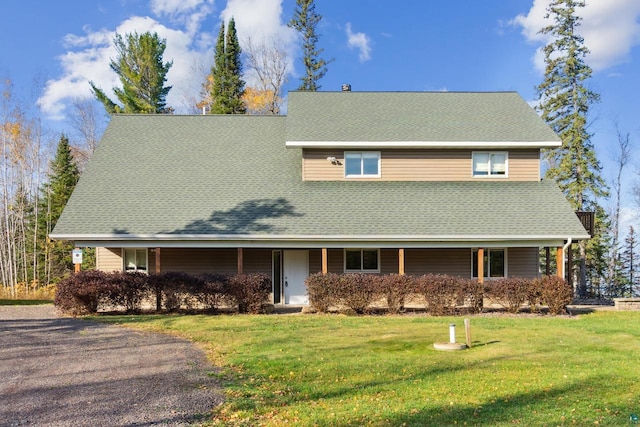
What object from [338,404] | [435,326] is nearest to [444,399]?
[338,404]

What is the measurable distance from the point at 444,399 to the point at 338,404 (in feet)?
4.43

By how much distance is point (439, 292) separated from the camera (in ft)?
52.4

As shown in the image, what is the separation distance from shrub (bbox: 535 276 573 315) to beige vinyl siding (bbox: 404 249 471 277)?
3.25 metres

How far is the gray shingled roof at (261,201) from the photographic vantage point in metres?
16.8

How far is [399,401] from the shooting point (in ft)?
21.7

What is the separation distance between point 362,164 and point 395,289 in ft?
19.3

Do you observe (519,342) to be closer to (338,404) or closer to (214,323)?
(338,404)

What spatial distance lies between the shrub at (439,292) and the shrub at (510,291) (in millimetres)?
959

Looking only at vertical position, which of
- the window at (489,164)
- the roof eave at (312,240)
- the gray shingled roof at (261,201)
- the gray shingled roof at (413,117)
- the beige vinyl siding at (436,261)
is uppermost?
the gray shingled roof at (413,117)

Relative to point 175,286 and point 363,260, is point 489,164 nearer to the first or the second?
point 363,260

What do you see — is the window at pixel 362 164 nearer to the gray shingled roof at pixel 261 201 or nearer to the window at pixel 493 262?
the gray shingled roof at pixel 261 201

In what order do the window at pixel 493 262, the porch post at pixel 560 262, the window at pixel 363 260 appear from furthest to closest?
the window at pixel 493 262 < the window at pixel 363 260 < the porch post at pixel 560 262

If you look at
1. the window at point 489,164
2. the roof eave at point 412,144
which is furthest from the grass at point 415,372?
the window at point 489,164

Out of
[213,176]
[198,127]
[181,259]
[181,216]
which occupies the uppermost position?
[198,127]
